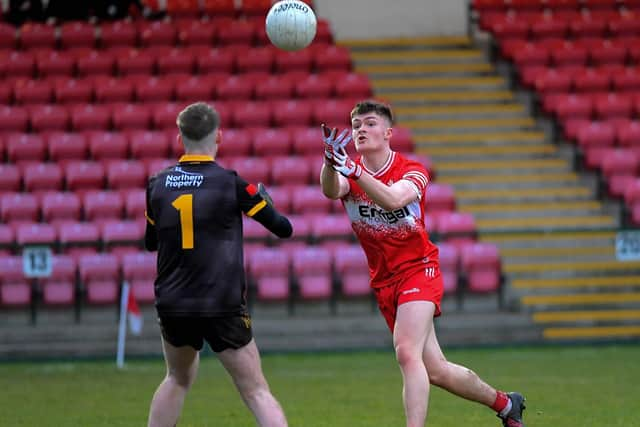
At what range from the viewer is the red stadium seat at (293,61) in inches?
752

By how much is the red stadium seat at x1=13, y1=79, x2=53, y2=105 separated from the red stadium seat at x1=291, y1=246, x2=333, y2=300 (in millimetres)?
6222

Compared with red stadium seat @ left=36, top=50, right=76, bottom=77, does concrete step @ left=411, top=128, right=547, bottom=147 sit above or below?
below

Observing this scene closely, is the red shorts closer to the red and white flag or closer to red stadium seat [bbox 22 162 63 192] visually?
the red and white flag

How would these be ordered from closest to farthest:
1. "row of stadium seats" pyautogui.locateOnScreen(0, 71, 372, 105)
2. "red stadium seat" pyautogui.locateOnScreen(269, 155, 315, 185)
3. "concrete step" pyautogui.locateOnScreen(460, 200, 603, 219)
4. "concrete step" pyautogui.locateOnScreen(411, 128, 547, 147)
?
"red stadium seat" pyautogui.locateOnScreen(269, 155, 315, 185)
"concrete step" pyautogui.locateOnScreen(460, 200, 603, 219)
"row of stadium seats" pyautogui.locateOnScreen(0, 71, 372, 105)
"concrete step" pyautogui.locateOnScreen(411, 128, 547, 147)

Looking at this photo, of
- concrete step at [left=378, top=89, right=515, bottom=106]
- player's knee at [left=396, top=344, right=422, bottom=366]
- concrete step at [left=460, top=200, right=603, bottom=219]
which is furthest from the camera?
concrete step at [left=378, top=89, right=515, bottom=106]

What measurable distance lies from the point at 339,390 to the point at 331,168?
4461 millimetres

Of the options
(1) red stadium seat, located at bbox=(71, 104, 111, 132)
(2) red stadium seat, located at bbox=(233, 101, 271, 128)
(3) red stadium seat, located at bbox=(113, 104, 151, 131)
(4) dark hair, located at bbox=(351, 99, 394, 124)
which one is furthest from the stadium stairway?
(4) dark hair, located at bbox=(351, 99, 394, 124)

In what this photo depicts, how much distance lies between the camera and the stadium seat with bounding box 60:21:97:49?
19.7 metres

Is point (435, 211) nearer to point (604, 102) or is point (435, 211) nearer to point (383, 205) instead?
point (604, 102)

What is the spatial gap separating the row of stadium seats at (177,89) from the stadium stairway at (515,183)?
5.21ft

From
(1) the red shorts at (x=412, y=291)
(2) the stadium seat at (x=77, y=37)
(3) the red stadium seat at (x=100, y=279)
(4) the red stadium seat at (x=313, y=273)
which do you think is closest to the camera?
(1) the red shorts at (x=412, y=291)

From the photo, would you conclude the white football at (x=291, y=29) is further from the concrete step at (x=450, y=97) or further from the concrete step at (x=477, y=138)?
the concrete step at (x=450, y=97)

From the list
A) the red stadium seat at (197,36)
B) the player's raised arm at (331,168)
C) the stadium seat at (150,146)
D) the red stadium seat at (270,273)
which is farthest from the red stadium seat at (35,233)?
the player's raised arm at (331,168)

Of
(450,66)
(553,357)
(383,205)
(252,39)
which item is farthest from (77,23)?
(383,205)
